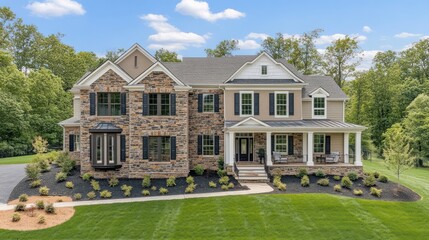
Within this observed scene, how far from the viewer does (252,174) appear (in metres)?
18.8

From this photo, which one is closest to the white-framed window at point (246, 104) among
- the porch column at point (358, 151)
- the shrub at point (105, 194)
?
the porch column at point (358, 151)

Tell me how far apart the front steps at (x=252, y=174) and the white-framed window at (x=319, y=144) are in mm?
5031

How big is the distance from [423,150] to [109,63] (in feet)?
115

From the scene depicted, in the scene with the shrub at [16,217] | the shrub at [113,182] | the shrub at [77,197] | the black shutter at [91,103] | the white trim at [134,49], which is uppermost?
the white trim at [134,49]

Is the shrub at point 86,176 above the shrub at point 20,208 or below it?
above

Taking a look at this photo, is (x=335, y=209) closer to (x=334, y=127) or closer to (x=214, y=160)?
(x=334, y=127)

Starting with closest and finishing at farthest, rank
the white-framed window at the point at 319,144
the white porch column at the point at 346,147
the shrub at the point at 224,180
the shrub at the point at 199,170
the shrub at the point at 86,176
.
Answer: the shrub at the point at 224,180 → the shrub at the point at 86,176 → the shrub at the point at 199,170 → the white porch column at the point at 346,147 → the white-framed window at the point at 319,144

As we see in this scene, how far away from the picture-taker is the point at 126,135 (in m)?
19.4

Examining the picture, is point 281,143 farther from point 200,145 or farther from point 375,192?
point 375,192

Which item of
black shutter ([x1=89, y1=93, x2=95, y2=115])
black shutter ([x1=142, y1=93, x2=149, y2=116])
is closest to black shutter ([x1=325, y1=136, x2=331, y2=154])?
black shutter ([x1=142, y1=93, x2=149, y2=116])

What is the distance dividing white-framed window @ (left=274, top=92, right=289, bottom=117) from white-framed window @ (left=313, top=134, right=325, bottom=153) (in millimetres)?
3036

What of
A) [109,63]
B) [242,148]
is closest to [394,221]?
[242,148]

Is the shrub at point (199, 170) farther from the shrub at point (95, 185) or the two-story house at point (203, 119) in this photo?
the shrub at point (95, 185)

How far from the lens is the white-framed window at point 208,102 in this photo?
2141 cm
